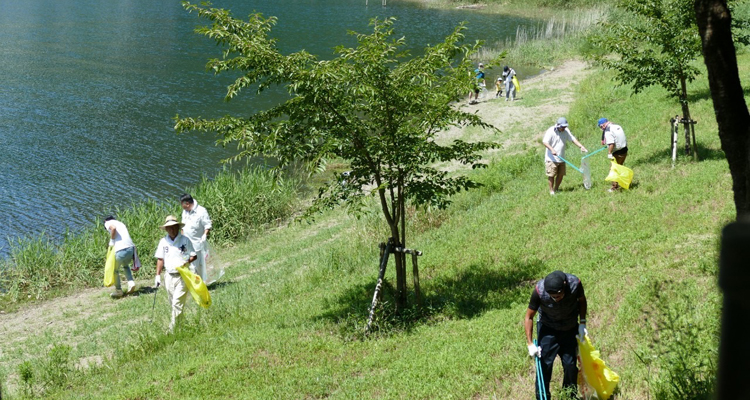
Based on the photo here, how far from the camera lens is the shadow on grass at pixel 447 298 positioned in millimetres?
10273

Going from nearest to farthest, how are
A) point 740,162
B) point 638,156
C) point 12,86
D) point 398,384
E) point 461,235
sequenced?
point 740,162 < point 398,384 < point 461,235 < point 638,156 < point 12,86

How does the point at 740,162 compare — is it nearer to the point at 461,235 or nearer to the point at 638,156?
the point at 461,235

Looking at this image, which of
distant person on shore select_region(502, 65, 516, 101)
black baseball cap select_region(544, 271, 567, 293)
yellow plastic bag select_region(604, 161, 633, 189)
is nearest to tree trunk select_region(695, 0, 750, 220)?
black baseball cap select_region(544, 271, 567, 293)

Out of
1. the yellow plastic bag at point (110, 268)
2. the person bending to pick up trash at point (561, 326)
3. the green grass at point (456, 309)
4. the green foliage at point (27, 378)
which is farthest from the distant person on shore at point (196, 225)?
the person bending to pick up trash at point (561, 326)

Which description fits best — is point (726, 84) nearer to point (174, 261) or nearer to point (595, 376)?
point (595, 376)

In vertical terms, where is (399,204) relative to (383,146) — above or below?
below

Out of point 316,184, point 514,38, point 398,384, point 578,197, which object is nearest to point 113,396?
point 398,384

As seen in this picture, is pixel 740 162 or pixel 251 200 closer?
pixel 740 162

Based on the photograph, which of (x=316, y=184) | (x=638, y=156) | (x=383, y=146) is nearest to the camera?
(x=383, y=146)

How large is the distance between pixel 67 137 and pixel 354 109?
74.9ft

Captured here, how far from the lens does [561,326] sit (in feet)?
23.0

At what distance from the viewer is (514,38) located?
176 feet

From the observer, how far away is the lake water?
2414cm

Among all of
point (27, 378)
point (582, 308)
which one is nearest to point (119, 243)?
point (27, 378)
